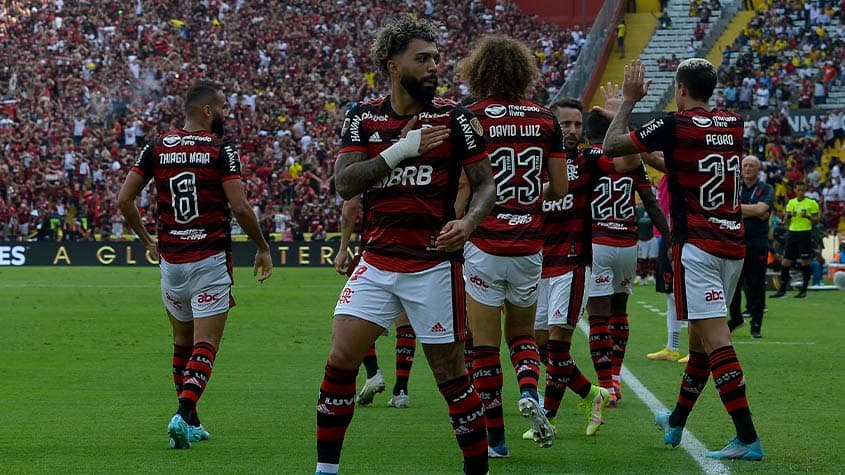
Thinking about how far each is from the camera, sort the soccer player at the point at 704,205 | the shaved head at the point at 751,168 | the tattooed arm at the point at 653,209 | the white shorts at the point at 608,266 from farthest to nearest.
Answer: the shaved head at the point at 751,168 → the white shorts at the point at 608,266 → the tattooed arm at the point at 653,209 → the soccer player at the point at 704,205

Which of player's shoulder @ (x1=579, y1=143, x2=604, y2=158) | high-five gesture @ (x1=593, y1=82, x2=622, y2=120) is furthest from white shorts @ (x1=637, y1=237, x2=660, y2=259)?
high-five gesture @ (x1=593, y1=82, x2=622, y2=120)

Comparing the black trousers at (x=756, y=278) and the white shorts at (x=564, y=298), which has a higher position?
the white shorts at (x=564, y=298)

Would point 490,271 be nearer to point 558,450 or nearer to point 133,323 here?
point 558,450

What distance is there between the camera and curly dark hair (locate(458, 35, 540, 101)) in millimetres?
8469

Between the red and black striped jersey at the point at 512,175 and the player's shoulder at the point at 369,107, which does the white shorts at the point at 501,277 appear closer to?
the red and black striped jersey at the point at 512,175

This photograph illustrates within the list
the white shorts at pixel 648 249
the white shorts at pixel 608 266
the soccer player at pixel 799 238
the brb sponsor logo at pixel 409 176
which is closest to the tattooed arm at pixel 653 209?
the white shorts at pixel 608 266

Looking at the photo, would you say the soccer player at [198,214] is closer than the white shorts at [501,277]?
No

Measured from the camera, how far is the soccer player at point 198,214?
29.9 feet

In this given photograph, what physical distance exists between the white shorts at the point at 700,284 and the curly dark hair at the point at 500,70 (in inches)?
57.4

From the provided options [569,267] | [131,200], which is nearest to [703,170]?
[569,267]

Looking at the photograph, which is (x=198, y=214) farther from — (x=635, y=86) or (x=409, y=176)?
(x=635, y=86)

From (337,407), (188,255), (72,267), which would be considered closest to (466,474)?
(337,407)

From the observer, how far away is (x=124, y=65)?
50.1m

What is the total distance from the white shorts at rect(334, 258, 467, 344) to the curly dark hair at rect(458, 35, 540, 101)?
6.88ft
